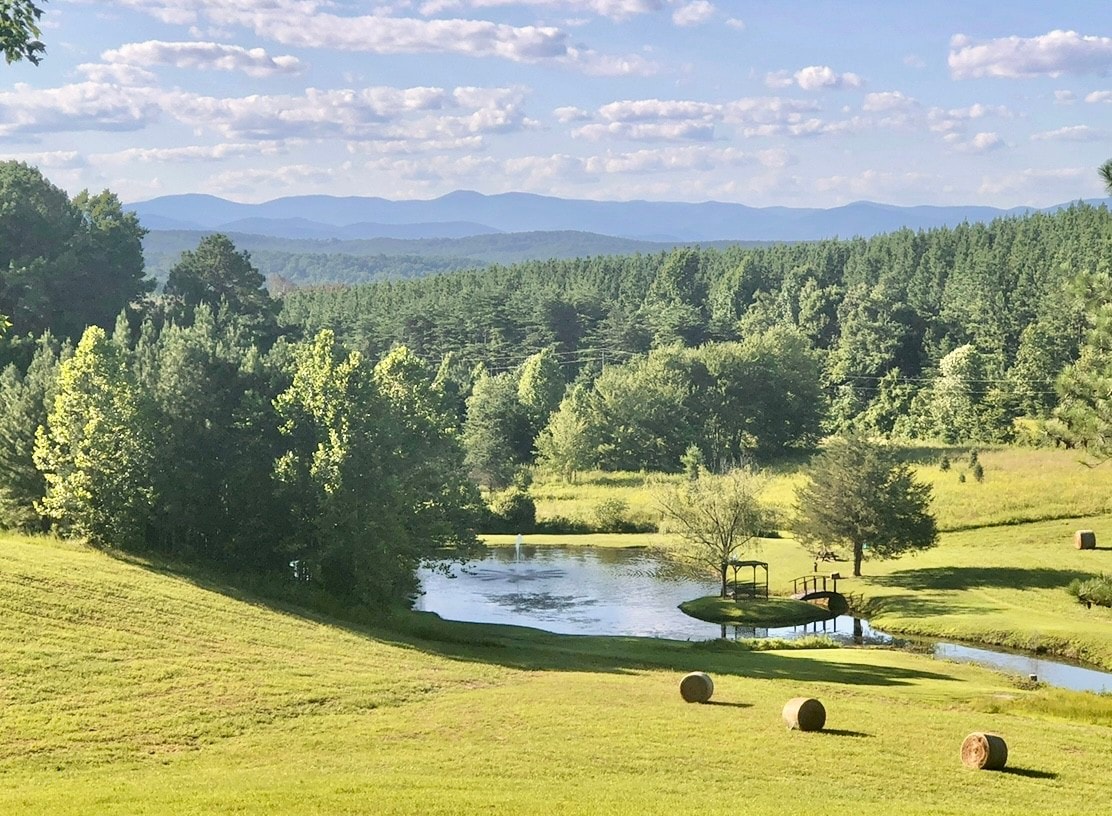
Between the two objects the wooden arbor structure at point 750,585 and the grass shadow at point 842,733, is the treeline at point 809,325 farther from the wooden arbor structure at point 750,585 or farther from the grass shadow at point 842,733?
the grass shadow at point 842,733

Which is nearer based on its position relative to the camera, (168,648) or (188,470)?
(168,648)

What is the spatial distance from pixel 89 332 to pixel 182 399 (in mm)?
4244

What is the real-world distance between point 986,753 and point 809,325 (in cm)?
12515

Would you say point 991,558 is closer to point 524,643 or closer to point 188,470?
point 524,643

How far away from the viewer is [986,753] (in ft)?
70.5

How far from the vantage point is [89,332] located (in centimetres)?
4531

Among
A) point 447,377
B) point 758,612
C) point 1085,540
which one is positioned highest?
point 447,377

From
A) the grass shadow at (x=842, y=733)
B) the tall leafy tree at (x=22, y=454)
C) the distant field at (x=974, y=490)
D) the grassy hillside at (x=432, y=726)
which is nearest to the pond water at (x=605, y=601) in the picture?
the grassy hillside at (x=432, y=726)

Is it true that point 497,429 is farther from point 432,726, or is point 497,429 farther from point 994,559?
point 432,726

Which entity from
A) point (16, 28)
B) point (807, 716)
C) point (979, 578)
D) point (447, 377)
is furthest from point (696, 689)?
point (447, 377)

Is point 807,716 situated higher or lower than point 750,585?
higher

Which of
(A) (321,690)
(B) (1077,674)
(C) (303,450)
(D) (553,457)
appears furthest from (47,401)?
(D) (553,457)

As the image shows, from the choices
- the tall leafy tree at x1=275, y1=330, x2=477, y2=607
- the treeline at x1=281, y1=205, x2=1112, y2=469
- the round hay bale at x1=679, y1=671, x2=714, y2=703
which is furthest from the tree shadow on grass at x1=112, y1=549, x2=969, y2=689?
the treeline at x1=281, y1=205, x2=1112, y2=469

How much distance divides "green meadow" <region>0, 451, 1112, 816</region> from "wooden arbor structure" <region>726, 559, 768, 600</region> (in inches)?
464
